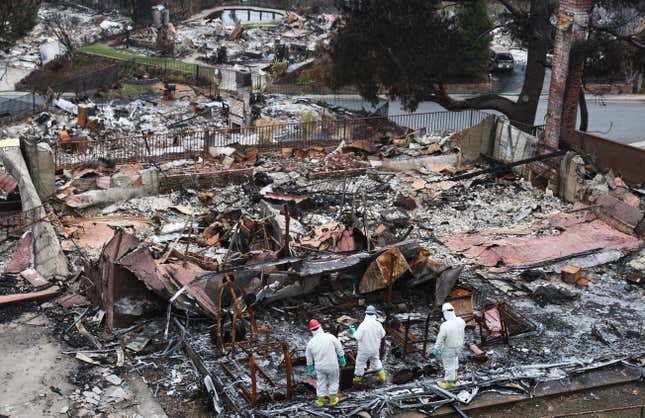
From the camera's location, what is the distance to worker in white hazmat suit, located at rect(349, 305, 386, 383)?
11.0m

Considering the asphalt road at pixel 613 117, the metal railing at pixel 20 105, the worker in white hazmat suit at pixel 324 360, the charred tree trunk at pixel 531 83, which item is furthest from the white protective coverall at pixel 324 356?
the metal railing at pixel 20 105

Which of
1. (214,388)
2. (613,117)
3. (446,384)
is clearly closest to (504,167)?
(446,384)

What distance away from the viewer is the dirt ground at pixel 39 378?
1086 cm

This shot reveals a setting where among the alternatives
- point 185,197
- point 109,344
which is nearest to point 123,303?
point 109,344

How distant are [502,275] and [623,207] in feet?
13.1

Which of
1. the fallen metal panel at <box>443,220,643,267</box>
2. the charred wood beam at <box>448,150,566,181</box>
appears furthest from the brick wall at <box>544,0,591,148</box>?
the fallen metal panel at <box>443,220,643,267</box>

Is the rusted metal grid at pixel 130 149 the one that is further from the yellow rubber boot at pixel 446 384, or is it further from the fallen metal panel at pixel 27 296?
the yellow rubber boot at pixel 446 384

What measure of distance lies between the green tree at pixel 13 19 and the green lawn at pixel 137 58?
8312 mm

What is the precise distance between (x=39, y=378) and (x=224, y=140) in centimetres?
1382

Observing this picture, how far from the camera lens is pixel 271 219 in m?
16.0

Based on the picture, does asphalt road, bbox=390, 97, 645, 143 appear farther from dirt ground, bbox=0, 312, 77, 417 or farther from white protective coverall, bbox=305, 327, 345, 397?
white protective coverall, bbox=305, 327, 345, 397

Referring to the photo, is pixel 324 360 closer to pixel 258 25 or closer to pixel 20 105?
pixel 20 105

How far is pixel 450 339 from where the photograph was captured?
11055 millimetres

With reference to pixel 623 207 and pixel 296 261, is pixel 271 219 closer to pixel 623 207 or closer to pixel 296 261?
pixel 296 261
